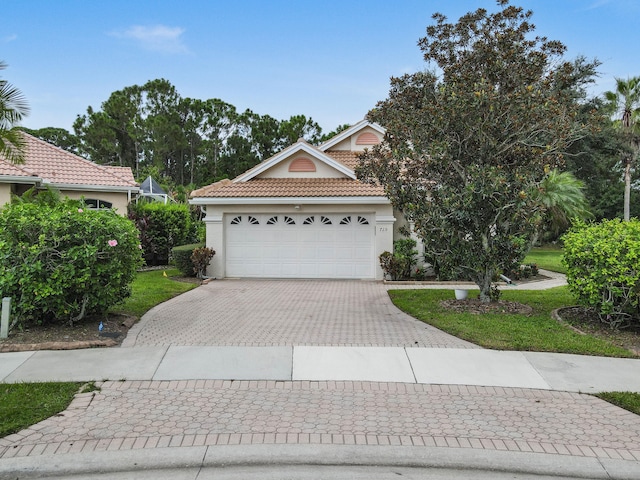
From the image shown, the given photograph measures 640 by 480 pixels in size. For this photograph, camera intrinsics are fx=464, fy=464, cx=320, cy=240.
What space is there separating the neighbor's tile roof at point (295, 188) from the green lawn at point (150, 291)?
10.4ft

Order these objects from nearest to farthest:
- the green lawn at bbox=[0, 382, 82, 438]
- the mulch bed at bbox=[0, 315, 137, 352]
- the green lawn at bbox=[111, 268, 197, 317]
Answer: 1. the green lawn at bbox=[0, 382, 82, 438]
2. the mulch bed at bbox=[0, 315, 137, 352]
3. the green lawn at bbox=[111, 268, 197, 317]

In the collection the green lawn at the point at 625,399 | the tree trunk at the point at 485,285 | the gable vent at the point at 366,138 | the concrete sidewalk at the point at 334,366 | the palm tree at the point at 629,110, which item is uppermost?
the palm tree at the point at 629,110

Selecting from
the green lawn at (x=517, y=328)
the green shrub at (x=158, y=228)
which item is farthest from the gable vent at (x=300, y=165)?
the green lawn at (x=517, y=328)

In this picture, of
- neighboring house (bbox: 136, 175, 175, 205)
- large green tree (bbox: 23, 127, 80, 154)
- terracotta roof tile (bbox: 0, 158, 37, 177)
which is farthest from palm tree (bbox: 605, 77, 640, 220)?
large green tree (bbox: 23, 127, 80, 154)

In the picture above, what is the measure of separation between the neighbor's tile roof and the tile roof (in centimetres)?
411

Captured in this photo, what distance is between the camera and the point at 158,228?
63.0 feet

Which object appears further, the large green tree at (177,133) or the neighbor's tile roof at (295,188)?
the large green tree at (177,133)

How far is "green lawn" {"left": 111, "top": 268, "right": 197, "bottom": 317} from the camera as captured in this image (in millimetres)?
9586

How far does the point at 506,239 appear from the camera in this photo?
950cm

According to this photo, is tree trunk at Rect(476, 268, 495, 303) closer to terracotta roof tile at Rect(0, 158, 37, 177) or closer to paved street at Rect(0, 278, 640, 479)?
paved street at Rect(0, 278, 640, 479)

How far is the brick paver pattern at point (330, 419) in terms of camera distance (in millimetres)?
4258

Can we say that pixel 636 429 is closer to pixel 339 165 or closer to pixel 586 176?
pixel 339 165

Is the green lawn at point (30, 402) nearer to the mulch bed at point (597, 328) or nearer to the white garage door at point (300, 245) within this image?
the mulch bed at point (597, 328)

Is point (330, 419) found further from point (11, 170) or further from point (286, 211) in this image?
point (11, 170)
